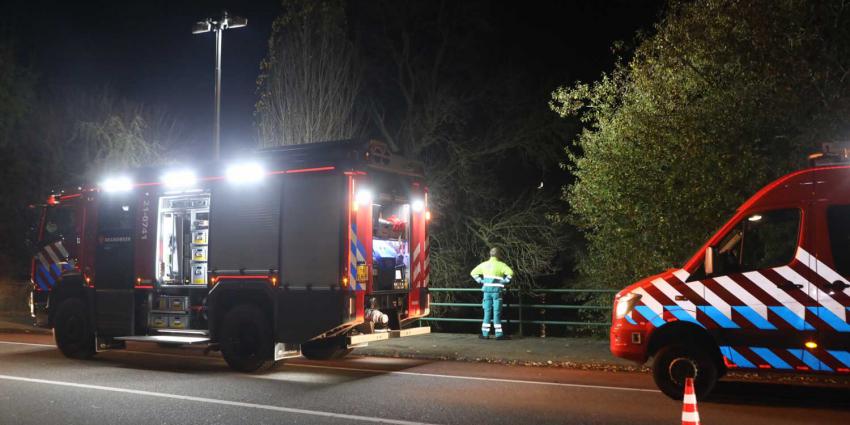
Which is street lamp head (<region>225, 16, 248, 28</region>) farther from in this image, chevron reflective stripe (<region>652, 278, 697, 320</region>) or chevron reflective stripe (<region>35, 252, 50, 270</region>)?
chevron reflective stripe (<region>652, 278, 697, 320</region>)

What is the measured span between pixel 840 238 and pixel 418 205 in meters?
6.12

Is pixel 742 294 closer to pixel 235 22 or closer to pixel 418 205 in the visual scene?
pixel 418 205

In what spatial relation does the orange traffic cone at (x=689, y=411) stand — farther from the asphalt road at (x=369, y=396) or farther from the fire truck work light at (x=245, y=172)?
the fire truck work light at (x=245, y=172)

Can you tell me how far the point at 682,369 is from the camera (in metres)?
8.65

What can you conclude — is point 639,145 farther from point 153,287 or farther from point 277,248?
point 153,287

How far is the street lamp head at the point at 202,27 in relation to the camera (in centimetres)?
1672

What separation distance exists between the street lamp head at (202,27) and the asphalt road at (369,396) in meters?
7.64

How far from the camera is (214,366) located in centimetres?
1202

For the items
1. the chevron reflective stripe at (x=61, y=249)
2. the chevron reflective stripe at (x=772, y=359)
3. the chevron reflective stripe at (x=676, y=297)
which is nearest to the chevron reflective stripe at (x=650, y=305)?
the chevron reflective stripe at (x=676, y=297)

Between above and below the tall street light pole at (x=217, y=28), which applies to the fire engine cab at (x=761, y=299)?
below

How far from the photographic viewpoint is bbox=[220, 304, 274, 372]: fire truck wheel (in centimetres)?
1109

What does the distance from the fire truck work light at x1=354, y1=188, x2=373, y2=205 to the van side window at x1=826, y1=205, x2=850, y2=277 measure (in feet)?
18.7

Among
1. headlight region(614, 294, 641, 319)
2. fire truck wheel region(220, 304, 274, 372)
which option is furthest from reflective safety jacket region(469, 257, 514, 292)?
headlight region(614, 294, 641, 319)

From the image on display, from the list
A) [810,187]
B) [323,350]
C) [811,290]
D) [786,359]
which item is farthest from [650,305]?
[323,350]
